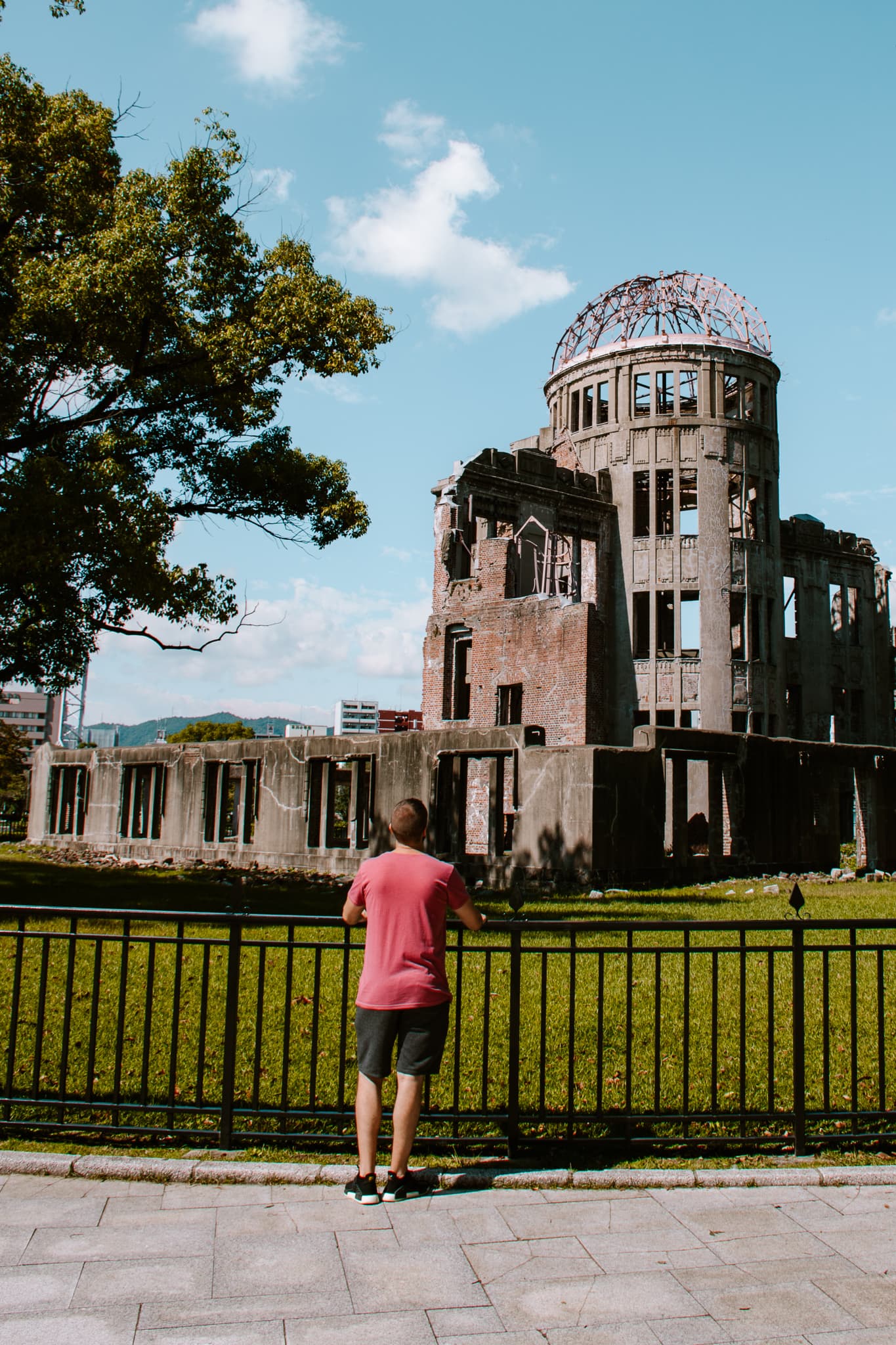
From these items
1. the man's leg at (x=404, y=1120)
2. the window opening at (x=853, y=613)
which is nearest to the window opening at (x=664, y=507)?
the window opening at (x=853, y=613)

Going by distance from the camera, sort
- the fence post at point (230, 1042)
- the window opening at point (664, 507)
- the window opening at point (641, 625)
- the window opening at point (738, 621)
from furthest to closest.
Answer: the window opening at point (664, 507), the window opening at point (738, 621), the window opening at point (641, 625), the fence post at point (230, 1042)

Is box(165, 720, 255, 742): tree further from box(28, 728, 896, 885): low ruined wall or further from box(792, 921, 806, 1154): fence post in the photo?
box(792, 921, 806, 1154): fence post

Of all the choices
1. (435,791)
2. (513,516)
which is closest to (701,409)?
(513,516)

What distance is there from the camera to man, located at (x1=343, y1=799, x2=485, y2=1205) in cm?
487

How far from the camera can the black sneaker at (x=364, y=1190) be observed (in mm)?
4785

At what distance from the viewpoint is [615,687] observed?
114 feet

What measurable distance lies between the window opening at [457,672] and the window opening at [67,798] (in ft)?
40.2

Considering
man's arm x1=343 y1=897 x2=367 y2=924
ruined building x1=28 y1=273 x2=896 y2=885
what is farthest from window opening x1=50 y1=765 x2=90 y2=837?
man's arm x1=343 y1=897 x2=367 y2=924

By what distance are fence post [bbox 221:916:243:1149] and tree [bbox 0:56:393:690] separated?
10.0 meters

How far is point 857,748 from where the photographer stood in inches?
979

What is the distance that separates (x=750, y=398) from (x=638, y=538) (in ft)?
21.1

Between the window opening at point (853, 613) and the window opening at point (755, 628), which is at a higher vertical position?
the window opening at point (853, 613)

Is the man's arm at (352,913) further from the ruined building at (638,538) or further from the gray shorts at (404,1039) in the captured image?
the ruined building at (638,538)

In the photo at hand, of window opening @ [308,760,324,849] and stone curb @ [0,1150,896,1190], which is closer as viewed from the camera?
stone curb @ [0,1150,896,1190]
